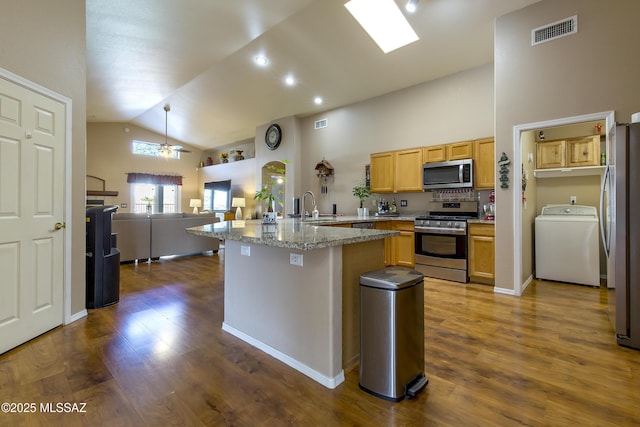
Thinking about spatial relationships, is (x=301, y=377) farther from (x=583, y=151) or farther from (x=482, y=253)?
(x=583, y=151)

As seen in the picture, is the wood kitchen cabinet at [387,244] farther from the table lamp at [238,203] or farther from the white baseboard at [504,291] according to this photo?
the table lamp at [238,203]

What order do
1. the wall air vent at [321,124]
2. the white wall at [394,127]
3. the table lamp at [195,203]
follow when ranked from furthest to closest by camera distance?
the table lamp at [195,203]
the wall air vent at [321,124]
the white wall at [394,127]

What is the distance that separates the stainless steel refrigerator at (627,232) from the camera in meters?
2.23

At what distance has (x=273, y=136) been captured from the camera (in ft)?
24.7

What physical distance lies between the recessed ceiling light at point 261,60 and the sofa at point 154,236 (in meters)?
3.33

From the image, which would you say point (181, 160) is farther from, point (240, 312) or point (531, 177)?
point (531, 177)

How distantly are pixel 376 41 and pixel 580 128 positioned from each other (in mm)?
3338

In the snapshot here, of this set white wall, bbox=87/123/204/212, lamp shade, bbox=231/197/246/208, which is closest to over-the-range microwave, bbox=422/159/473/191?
lamp shade, bbox=231/197/246/208

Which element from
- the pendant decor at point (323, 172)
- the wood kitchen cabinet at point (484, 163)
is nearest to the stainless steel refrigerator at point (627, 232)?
the wood kitchen cabinet at point (484, 163)

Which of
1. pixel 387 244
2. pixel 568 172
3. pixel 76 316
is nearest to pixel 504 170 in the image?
pixel 568 172

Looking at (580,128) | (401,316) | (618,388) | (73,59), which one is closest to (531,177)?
(580,128)

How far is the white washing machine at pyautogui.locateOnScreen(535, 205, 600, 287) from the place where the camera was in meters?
3.96

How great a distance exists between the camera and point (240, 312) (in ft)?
8.16

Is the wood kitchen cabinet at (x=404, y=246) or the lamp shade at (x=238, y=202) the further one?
the lamp shade at (x=238, y=202)
